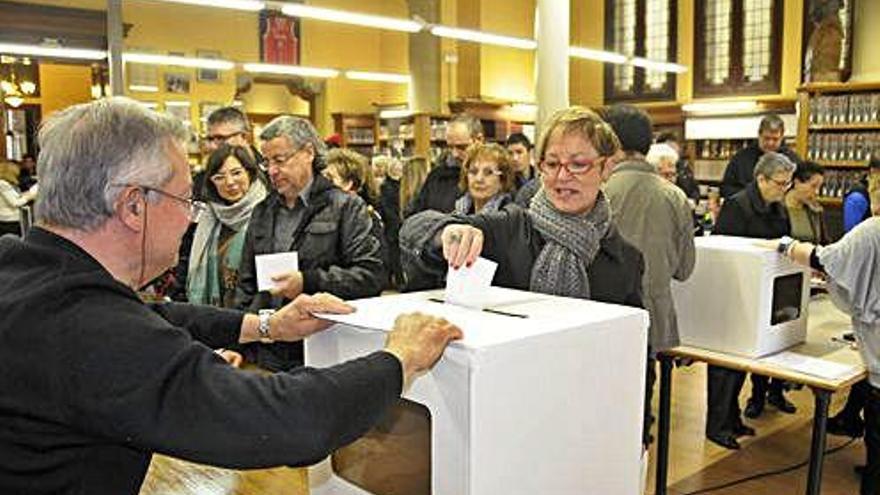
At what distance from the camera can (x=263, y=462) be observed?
2.93ft

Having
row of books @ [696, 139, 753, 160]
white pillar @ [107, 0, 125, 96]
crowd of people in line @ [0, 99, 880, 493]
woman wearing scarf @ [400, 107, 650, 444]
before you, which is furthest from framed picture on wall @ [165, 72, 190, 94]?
woman wearing scarf @ [400, 107, 650, 444]

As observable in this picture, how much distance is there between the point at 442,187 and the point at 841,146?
5.43 meters

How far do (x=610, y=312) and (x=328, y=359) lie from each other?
0.44 m

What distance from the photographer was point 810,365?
7.98ft

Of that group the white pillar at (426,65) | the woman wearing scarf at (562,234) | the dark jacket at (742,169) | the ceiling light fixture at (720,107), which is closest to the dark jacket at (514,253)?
the woman wearing scarf at (562,234)

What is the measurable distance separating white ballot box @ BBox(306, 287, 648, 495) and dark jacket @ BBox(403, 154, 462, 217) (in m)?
2.66

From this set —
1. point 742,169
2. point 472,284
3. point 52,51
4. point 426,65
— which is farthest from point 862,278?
point 52,51

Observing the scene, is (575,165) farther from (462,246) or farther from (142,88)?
(142,88)

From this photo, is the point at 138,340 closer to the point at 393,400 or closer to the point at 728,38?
the point at 393,400

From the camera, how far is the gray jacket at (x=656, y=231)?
254cm

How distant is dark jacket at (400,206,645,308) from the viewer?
154 centimetres

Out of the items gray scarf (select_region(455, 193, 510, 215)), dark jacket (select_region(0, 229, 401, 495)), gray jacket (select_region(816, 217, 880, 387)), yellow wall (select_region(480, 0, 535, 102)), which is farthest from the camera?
yellow wall (select_region(480, 0, 535, 102))

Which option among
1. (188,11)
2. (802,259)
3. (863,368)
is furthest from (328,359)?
(188,11)

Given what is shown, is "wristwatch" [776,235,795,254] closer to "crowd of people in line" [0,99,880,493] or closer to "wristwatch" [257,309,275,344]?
"crowd of people in line" [0,99,880,493]
